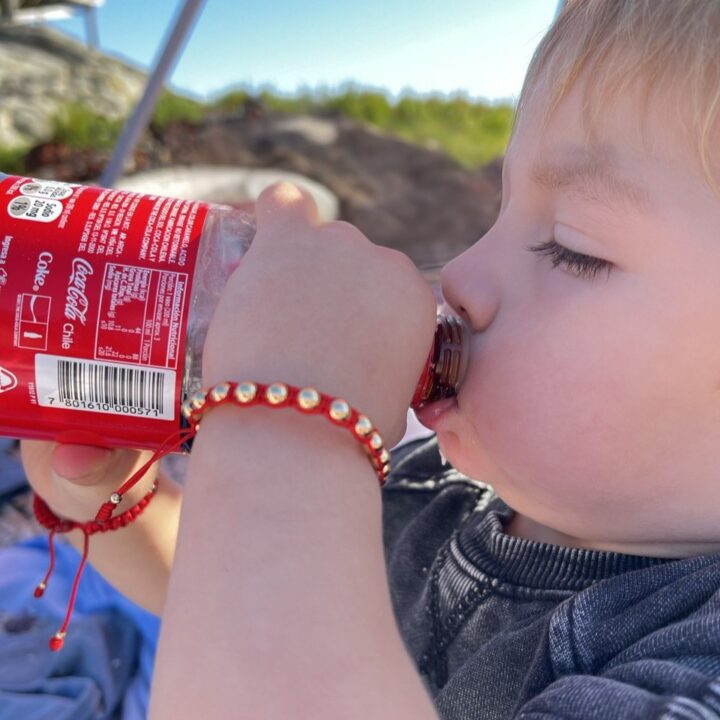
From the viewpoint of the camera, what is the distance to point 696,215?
632mm

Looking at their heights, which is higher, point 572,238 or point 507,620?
point 572,238

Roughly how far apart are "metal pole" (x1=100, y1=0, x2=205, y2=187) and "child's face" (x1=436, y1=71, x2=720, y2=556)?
3.64 ft

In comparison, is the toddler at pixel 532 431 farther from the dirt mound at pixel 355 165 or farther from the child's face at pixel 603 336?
the dirt mound at pixel 355 165

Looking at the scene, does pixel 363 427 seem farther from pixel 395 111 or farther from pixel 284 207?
pixel 395 111

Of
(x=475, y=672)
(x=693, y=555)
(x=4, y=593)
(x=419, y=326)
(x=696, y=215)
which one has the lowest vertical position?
(x=4, y=593)

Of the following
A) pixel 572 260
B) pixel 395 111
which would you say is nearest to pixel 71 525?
pixel 572 260

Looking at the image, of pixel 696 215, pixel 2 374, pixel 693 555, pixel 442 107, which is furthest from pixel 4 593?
pixel 442 107

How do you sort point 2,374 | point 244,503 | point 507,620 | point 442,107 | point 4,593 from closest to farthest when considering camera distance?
point 244,503, point 2,374, point 507,620, point 4,593, point 442,107

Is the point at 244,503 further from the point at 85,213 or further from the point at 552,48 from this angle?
the point at 552,48

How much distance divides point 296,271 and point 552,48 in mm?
312

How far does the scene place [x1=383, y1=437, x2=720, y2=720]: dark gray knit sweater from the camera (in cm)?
57

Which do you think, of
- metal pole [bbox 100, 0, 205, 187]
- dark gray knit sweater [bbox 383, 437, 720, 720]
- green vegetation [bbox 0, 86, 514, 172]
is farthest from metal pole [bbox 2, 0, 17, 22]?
dark gray knit sweater [bbox 383, 437, 720, 720]

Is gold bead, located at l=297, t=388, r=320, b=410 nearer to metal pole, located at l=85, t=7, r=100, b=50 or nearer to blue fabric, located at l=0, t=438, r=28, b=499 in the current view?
blue fabric, located at l=0, t=438, r=28, b=499

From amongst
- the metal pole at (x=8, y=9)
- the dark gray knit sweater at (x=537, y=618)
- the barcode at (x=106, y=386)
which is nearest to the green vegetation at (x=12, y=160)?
the metal pole at (x=8, y=9)
